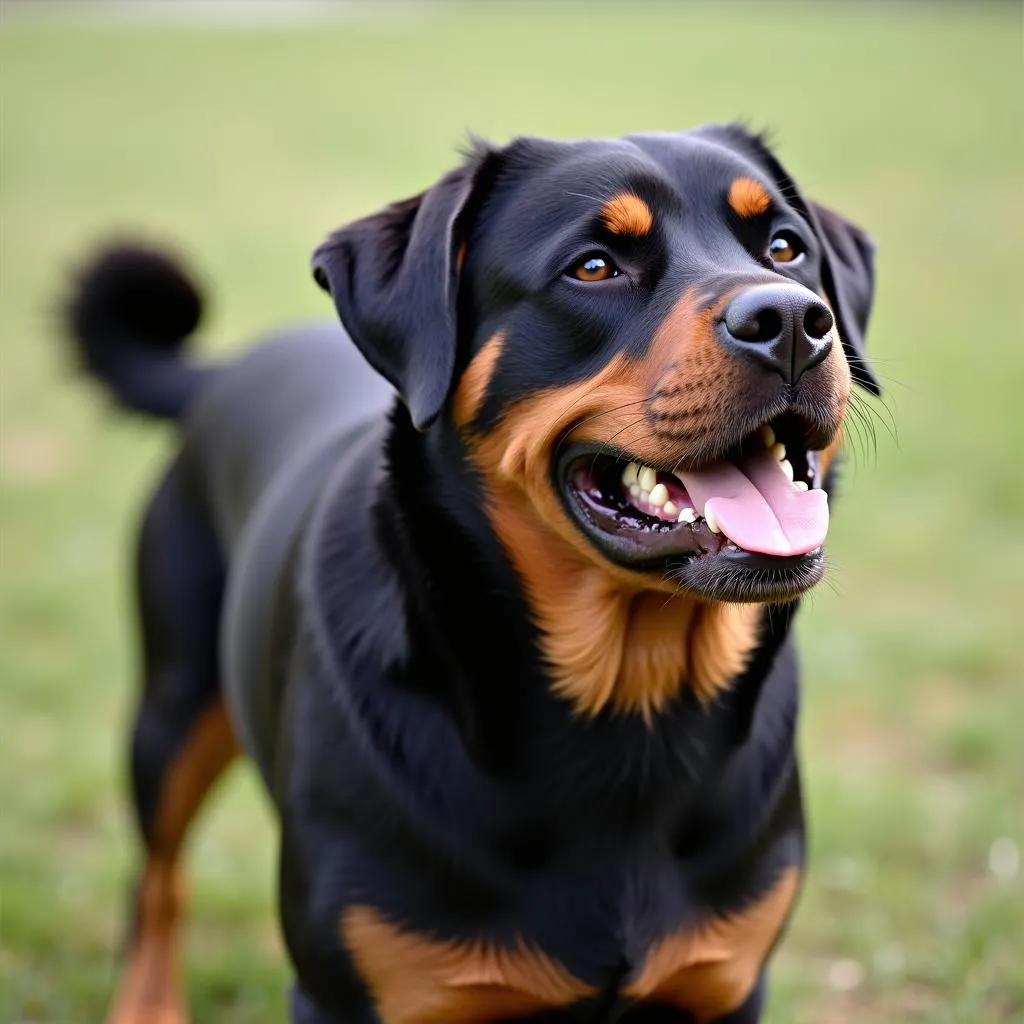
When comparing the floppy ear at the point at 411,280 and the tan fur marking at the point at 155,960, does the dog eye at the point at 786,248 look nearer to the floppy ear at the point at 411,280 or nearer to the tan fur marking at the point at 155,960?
the floppy ear at the point at 411,280

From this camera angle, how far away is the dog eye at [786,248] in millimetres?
2805

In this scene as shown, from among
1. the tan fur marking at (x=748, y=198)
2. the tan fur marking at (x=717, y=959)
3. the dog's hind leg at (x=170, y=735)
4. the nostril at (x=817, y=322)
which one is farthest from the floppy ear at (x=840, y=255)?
the dog's hind leg at (x=170, y=735)

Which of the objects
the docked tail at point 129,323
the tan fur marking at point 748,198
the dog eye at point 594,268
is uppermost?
the tan fur marking at point 748,198

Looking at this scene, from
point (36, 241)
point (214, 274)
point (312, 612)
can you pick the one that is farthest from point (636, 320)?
point (36, 241)

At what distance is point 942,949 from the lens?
389 cm

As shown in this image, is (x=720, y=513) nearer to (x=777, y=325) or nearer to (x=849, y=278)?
(x=777, y=325)

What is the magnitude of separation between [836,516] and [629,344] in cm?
447

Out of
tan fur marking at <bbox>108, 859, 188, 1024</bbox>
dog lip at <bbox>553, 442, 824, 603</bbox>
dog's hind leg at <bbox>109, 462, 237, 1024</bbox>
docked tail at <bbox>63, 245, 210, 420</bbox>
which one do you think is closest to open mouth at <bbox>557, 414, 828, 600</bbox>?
dog lip at <bbox>553, 442, 824, 603</bbox>

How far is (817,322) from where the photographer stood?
2.35 metres

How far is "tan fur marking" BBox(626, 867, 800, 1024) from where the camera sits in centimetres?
266

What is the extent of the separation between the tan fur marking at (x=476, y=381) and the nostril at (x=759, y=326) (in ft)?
1.67

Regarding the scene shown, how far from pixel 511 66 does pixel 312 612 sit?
20924 millimetres

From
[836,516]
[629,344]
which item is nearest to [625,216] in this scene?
[629,344]

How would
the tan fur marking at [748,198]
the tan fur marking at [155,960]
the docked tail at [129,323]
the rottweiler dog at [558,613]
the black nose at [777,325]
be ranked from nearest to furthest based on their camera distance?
the black nose at [777,325] → the rottweiler dog at [558,613] → the tan fur marking at [748,198] → the tan fur marking at [155,960] → the docked tail at [129,323]
